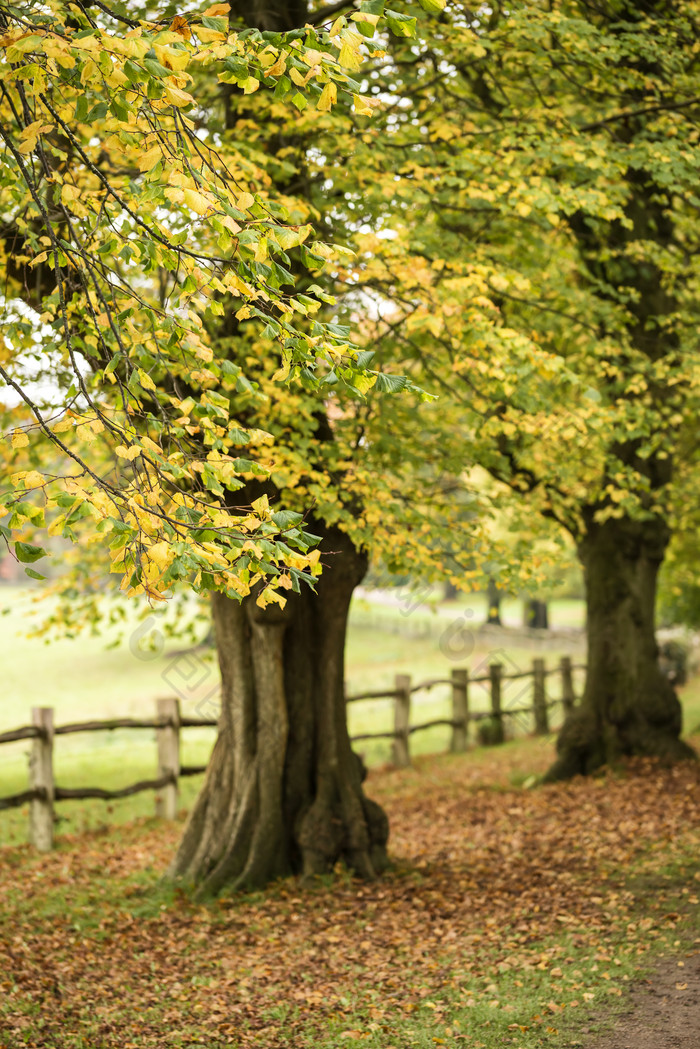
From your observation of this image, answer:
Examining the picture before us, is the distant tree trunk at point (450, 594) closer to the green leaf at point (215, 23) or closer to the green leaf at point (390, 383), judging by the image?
the green leaf at point (390, 383)

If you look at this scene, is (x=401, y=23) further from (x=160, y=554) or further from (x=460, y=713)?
(x=460, y=713)

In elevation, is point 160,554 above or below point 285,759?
above

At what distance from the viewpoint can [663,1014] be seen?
5.04 m

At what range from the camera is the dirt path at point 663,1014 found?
473 centimetres

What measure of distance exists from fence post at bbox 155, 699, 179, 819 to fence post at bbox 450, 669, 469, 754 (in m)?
6.32

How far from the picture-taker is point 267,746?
319 inches

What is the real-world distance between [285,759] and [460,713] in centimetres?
919

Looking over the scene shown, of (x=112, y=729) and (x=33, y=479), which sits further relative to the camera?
(x=112, y=729)

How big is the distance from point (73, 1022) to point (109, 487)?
3.41m

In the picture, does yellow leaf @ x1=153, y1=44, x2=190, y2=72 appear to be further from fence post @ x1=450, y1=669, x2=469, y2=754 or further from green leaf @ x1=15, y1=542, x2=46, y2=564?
fence post @ x1=450, y1=669, x2=469, y2=754

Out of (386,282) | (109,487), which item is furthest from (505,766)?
(109,487)

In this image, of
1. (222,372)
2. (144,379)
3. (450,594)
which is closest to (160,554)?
(144,379)

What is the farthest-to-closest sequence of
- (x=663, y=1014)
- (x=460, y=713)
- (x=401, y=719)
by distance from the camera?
(x=460, y=713)
(x=401, y=719)
(x=663, y=1014)

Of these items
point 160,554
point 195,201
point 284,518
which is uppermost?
point 195,201
